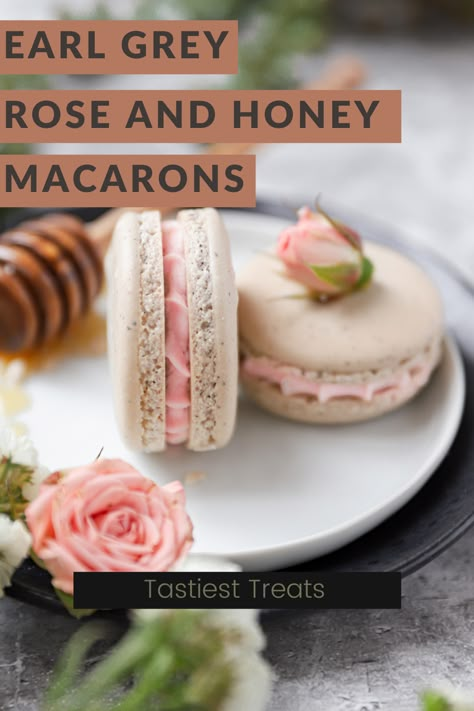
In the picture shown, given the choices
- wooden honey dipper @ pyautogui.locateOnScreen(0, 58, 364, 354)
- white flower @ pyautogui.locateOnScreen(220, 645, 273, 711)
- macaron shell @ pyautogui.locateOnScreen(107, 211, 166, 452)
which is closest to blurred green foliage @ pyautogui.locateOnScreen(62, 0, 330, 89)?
wooden honey dipper @ pyautogui.locateOnScreen(0, 58, 364, 354)

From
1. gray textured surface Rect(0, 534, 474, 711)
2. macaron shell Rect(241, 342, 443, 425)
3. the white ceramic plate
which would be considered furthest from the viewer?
macaron shell Rect(241, 342, 443, 425)

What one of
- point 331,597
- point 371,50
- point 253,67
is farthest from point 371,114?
point 371,50

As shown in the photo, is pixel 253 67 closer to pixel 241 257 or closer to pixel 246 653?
pixel 241 257

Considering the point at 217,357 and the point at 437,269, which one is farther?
the point at 437,269

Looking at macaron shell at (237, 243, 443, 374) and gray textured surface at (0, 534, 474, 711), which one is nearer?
gray textured surface at (0, 534, 474, 711)

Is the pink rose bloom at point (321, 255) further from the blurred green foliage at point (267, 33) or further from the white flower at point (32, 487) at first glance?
the blurred green foliage at point (267, 33)

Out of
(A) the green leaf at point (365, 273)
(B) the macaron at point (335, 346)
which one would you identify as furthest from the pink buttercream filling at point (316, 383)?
(A) the green leaf at point (365, 273)

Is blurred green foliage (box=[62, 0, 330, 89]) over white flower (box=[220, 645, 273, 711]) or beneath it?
over

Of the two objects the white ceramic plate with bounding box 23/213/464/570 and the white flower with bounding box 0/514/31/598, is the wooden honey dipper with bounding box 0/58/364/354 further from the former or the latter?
the white flower with bounding box 0/514/31/598
